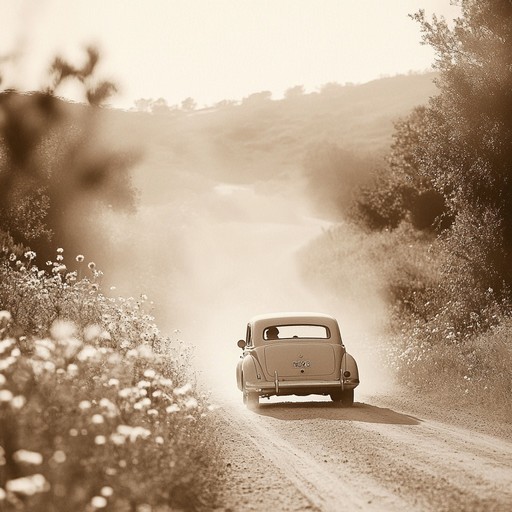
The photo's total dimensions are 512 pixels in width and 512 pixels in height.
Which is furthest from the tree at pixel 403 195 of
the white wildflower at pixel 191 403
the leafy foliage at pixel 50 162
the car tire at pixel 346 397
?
the white wildflower at pixel 191 403

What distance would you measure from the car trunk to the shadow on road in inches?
24.7

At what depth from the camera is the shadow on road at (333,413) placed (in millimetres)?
15030

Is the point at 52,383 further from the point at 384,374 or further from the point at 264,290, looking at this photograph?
the point at 264,290

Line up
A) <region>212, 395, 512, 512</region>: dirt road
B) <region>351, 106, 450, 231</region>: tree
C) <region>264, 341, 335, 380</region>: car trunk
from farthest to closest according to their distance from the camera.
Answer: <region>351, 106, 450, 231</region>: tree
<region>264, 341, 335, 380</region>: car trunk
<region>212, 395, 512, 512</region>: dirt road

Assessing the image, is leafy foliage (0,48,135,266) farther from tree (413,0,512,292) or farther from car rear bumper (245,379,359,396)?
car rear bumper (245,379,359,396)

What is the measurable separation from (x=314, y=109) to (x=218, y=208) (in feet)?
354

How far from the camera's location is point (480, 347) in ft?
64.1

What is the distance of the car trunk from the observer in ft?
55.5

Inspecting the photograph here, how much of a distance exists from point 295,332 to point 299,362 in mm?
2188

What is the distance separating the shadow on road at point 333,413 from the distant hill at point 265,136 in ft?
327

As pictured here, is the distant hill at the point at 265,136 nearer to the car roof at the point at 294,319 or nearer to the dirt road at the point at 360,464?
the car roof at the point at 294,319

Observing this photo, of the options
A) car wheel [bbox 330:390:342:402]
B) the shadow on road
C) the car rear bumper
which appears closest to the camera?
the shadow on road

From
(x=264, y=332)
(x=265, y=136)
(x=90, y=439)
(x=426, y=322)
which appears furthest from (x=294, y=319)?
(x=265, y=136)

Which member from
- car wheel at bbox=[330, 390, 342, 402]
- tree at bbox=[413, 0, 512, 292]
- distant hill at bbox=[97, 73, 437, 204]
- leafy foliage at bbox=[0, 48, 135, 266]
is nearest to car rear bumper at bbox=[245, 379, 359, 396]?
car wheel at bbox=[330, 390, 342, 402]
